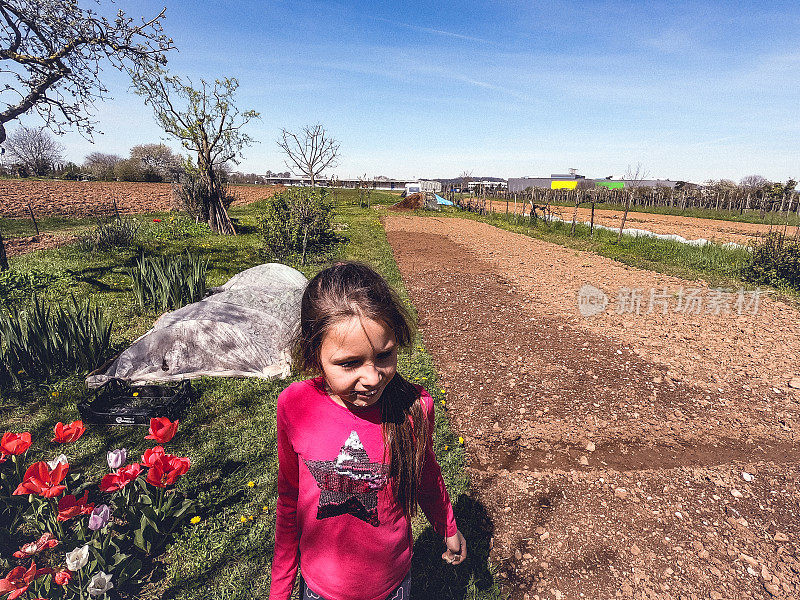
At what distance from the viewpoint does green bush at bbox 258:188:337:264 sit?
10672 mm

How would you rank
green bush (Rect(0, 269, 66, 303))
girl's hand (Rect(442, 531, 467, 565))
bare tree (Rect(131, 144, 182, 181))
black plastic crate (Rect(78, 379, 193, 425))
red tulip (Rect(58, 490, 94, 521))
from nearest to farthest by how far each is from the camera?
girl's hand (Rect(442, 531, 467, 565)), red tulip (Rect(58, 490, 94, 521)), black plastic crate (Rect(78, 379, 193, 425)), green bush (Rect(0, 269, 66, 303)), bare tree (Rect(131, 144, 182, 181))

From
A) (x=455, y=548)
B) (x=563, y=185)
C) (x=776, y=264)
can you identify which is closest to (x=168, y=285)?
(x=455, y=548)

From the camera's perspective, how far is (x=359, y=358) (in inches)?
45.8

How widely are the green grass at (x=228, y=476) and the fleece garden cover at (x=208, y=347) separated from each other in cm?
19

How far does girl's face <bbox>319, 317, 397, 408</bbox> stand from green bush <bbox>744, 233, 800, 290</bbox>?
11070 millimetres

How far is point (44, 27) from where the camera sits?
7.46m

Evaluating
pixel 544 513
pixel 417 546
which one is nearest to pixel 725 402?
pixel 544 513

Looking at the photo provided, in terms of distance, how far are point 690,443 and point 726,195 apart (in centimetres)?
4113

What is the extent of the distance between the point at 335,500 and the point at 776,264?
11.5 meters

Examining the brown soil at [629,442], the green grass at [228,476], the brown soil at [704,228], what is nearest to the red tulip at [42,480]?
the green grass at [228,476]

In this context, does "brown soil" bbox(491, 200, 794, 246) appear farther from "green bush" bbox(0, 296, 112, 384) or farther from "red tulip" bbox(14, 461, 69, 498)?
"red tulip" bbox(14, 461, 69, 498)

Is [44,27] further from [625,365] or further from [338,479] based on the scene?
[625,365]

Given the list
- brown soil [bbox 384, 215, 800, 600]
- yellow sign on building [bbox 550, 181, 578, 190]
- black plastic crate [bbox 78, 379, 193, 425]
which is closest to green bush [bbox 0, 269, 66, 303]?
black plastic crate [bbox 78, 379, 193, 425]

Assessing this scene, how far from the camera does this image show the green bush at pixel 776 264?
8.83 m
